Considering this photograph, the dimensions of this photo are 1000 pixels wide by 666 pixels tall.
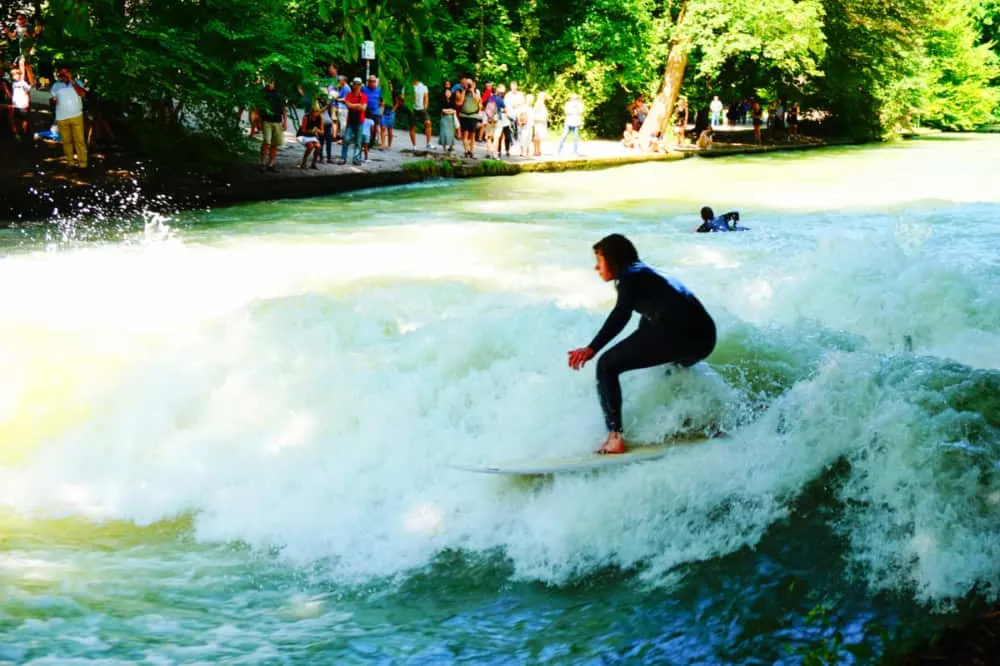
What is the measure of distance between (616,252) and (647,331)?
0.52 meters

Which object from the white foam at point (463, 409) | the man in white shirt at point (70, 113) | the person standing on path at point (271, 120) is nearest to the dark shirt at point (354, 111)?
the person standing on path at point (271, 120)

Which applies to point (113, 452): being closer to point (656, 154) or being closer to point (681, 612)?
point (681, 612)

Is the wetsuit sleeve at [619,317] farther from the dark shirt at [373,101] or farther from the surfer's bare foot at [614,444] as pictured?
the dark shirt at [373,101]

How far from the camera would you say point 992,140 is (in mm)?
43875

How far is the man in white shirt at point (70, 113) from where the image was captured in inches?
648

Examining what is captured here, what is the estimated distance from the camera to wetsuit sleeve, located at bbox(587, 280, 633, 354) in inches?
245

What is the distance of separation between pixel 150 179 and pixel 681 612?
48.3 feet

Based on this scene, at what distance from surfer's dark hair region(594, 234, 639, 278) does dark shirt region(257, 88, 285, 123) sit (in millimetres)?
13501

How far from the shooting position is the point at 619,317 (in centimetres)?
621

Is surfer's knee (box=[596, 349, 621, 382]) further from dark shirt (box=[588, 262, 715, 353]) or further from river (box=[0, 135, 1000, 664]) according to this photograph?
river (box=[0, 135, 1000, 664])

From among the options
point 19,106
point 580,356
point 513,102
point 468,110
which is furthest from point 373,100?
point 580,356

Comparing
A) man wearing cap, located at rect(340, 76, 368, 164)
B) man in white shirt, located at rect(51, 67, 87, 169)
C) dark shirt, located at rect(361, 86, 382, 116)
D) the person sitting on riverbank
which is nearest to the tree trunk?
dark shirt, located at rect(361, 86, 382, 116)

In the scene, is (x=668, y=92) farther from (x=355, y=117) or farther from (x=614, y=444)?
(x=614, y=444)

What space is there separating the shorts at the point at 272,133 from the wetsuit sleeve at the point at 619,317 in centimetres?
1405
